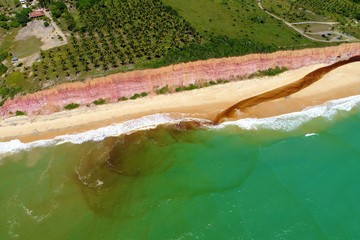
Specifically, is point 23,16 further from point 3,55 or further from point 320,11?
point 320,11

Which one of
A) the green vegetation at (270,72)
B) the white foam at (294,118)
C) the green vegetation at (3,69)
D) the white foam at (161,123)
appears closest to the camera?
the white foam at (161,123)

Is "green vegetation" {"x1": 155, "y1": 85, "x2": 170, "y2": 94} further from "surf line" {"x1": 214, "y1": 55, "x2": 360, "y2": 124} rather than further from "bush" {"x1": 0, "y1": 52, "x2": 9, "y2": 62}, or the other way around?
"bush" {"x1": 0, "y1": 52, "x2": 9, "y2": 62}

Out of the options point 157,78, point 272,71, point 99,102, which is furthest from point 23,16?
point 272,71

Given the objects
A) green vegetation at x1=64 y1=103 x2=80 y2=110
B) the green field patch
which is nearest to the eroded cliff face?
green vegetation at x1=64 y1=103 x2=80 y2=110

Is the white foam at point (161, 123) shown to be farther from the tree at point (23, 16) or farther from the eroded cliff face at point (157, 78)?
the tree at point (23, 16)

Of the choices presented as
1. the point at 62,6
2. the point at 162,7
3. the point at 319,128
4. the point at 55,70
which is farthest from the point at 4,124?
the point at 319,128

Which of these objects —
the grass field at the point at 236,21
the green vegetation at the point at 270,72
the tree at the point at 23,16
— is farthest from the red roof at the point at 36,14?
the green vegetation at the point at 270,72
